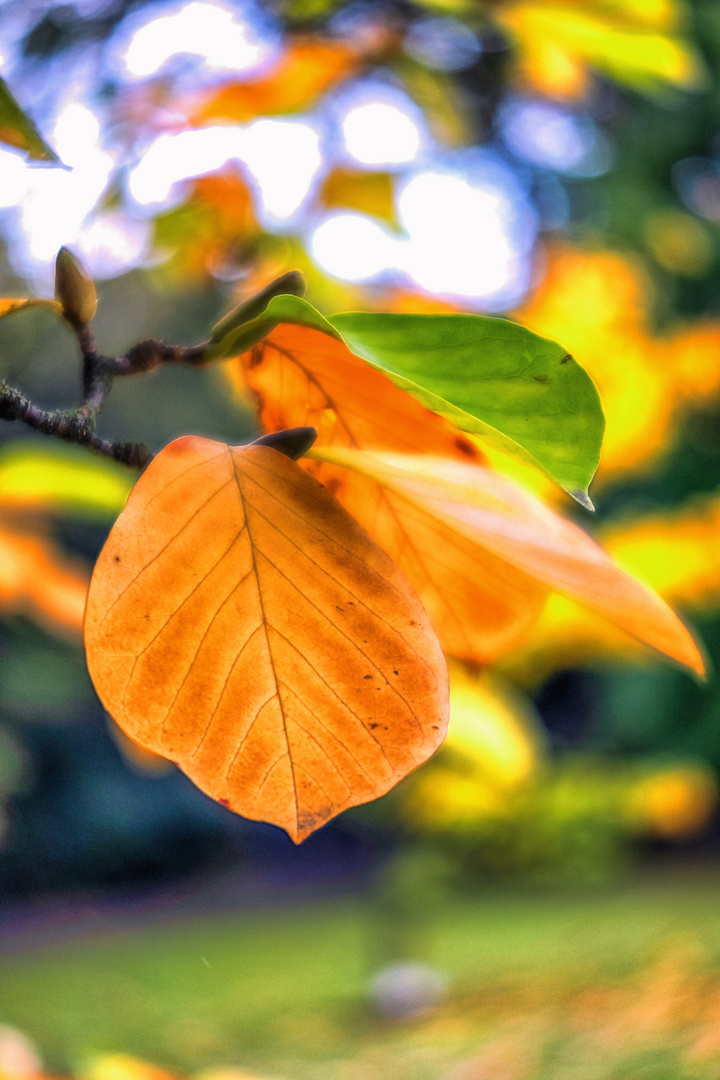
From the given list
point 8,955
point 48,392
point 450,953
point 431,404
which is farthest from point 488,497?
point 8,955

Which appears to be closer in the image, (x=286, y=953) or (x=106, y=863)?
(x=286, y=953)

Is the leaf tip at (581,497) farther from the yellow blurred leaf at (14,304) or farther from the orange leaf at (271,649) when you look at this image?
the yellow blurred leaf at (14,304)

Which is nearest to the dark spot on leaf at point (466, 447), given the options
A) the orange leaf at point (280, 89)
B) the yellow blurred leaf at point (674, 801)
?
the orange leaf at point (280, 89)

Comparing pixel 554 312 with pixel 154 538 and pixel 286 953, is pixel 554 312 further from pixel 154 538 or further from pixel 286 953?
pixel 286 953

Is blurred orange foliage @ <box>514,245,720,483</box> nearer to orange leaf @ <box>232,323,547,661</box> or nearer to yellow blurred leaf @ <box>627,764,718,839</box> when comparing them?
orange leaf @ <box>232,323,547,661</box>

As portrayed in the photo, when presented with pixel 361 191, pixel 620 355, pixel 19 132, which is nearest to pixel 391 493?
pixel 19 132

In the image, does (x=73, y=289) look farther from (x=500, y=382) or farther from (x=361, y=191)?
(x=361, y=191)
